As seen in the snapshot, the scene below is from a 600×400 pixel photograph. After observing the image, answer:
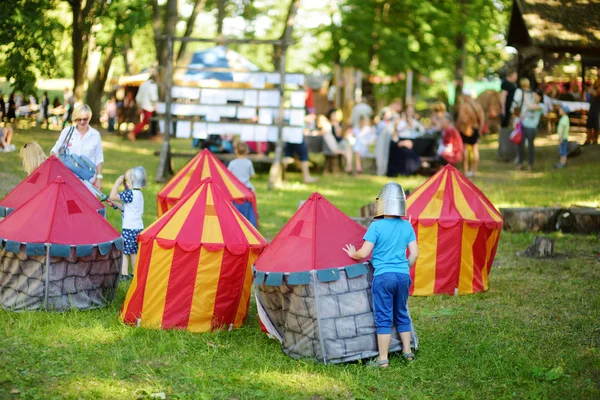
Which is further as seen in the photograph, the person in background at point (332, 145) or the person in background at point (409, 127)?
the person in background at point (409, 127)

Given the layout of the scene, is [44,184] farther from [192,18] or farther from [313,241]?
[192,18]

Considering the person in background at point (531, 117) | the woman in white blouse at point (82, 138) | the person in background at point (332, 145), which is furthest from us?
the person in background at point (332, 145)

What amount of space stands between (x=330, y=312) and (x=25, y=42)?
12.0 m

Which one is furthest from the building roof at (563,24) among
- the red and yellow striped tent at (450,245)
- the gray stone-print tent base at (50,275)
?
the gray stone-print tent base at (50,275)

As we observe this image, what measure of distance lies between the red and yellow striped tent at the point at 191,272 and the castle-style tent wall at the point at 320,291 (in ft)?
1.68

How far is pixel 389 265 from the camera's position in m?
6.52

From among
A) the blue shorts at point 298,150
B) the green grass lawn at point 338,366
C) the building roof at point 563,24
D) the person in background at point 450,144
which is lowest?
the green grass lawn at point 338,366

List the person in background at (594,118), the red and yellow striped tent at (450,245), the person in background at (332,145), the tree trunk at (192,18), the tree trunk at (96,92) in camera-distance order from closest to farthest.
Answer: the red and yellow striped tent at (450,245)
the person in background at (332,145)
the person in background at (594,118)
the tree trunk at (192,18)
the tree trunk at (96,92)

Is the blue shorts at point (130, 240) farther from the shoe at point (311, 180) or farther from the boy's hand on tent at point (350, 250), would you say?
the shoe at point (311, 180)

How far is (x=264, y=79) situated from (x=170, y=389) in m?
12.4

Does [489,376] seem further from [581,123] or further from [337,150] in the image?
[581,123]

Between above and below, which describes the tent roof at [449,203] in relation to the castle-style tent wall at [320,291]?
above

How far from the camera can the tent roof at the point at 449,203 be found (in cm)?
885

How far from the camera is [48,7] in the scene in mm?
17875
